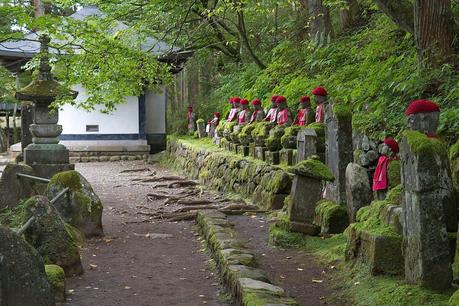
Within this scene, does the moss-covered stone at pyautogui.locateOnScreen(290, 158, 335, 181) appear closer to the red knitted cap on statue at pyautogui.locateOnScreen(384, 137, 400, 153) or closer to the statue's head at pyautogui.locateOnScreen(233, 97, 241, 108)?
the red knitted cap on statue at pyautogui.locateOnScreen(384, 137, 400, 153)

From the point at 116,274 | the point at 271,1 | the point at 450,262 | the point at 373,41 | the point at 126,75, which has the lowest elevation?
the point at 116,274

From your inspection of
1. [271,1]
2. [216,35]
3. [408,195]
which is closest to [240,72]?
[216,35]

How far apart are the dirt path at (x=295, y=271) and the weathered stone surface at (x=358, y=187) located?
994mm

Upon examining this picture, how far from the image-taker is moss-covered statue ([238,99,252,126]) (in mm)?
16688

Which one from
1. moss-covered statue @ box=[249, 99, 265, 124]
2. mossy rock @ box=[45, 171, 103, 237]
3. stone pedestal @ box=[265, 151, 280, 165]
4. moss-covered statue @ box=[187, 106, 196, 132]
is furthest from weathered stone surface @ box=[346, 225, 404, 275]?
moss-covered statue @ box=[187, 106, 196, 132]

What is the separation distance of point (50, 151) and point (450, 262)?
34.0ft

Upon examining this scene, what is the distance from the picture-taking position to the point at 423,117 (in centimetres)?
589

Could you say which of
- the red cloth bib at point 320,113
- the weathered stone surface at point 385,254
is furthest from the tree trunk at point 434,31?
the weathered stone surface at point 385,254

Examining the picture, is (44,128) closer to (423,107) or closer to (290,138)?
(290,138)

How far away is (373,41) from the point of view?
14.9 m

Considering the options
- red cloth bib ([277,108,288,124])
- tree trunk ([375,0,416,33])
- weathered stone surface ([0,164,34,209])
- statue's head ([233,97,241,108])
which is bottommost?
weathered stone surface ([0,164,34,209])

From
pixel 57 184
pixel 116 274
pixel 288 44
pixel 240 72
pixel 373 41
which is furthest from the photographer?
pixel 240 72

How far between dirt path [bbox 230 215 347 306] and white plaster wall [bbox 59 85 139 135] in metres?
17.7

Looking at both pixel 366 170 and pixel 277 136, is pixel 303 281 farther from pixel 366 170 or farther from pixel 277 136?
pixel 277 136
